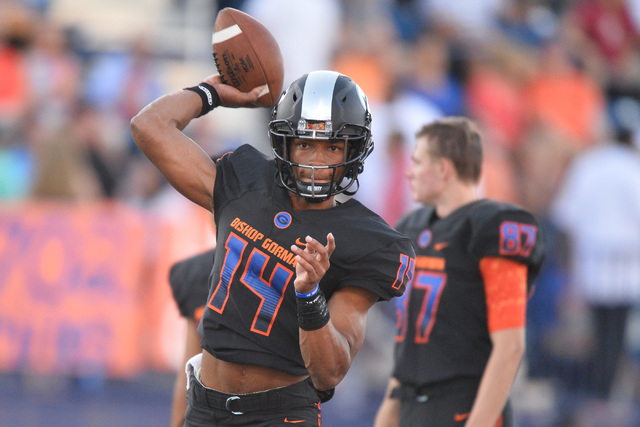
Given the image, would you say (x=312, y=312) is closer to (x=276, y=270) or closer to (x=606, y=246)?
(x=276, y=270)

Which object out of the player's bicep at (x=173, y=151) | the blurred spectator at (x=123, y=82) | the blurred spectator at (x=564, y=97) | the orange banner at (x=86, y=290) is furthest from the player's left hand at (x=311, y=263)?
the blurred spectator at (x=564, y=97)

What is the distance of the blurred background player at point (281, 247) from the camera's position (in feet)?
9.67

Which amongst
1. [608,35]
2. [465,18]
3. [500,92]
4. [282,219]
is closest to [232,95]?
[282,219]

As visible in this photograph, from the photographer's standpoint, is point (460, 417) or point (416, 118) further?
point (416, 118)

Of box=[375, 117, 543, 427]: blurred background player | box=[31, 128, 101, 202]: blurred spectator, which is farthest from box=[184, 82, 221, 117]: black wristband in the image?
box=[31, 128, 101, 202]: blurred spectator

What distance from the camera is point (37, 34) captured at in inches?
334

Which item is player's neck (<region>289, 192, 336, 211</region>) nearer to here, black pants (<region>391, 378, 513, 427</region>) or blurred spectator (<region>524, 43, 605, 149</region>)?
black pants (<region>391, 378, 513, 427</region>)

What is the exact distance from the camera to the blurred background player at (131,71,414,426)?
9.67 ft

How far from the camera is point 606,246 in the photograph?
7934 millimetres

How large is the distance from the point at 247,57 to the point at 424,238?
110 centimetres

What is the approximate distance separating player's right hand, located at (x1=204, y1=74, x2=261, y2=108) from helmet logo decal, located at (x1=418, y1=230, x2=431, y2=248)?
972 millimetres

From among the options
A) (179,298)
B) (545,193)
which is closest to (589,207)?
(545,193)

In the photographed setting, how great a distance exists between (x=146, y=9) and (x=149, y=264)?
337 centimetres

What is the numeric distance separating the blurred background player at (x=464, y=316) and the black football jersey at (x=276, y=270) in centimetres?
73
